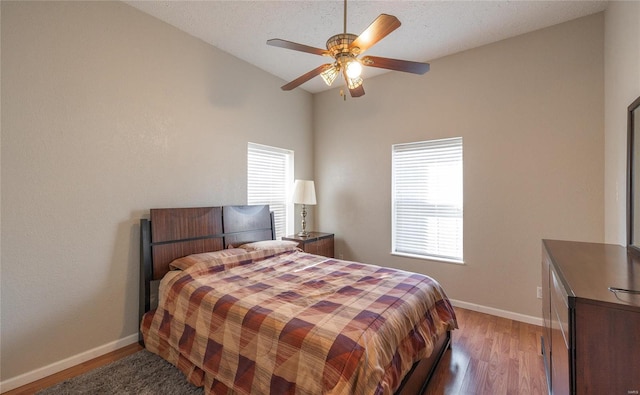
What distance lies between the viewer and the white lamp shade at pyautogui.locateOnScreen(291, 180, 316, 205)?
12.3 feet

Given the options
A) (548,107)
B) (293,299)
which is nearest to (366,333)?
(293,299)

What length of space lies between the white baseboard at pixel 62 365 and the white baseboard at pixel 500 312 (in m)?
3.40

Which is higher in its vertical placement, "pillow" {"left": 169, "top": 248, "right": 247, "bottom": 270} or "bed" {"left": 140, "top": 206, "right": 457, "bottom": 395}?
"pillow" {"left": 169, "top": 248, "right": 247, "bottom": 270}

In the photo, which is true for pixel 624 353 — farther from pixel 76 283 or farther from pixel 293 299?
pixel 76 283

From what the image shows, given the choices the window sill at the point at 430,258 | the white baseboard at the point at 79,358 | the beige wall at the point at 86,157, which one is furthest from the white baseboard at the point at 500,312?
the beige wall at the point at 86,157

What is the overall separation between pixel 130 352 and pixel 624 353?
309 cm

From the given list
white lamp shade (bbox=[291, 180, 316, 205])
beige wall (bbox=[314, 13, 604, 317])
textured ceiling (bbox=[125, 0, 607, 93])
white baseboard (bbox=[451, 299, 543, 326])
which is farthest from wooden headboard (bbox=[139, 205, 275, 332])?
white baseboard (bbox=[451, 299, 543, 326])

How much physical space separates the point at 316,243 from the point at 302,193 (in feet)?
2.38

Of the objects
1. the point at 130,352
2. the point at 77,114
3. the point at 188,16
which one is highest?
the point at 188,16

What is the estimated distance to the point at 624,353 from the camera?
0.92 meters

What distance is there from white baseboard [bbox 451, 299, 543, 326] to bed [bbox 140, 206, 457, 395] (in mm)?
987

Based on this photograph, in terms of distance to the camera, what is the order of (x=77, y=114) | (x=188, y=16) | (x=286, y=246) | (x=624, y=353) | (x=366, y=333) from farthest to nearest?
(x=286, y=246), (x=188, y=16), (x=77, y=114), (x=366, y=333), (x=624, y=353)

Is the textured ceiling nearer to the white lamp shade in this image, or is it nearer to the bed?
the white lamp shade

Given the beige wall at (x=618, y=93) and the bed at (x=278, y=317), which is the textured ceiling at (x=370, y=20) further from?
the bed at (x=278, y=317)
